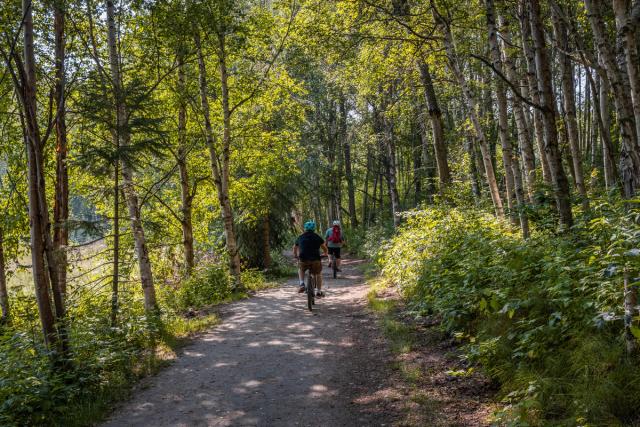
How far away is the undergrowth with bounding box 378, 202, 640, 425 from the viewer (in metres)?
3.59

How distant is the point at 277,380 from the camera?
6.12 m

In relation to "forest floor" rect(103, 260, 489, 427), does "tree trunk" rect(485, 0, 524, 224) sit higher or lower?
higher

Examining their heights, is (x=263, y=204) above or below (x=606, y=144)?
above

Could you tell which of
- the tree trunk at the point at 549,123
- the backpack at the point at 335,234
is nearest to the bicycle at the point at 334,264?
the backpack at the point at 335,234

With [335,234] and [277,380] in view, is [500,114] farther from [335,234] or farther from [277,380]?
[277,380]

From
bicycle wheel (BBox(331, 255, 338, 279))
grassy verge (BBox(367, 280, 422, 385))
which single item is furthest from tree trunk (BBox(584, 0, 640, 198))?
bicycle wheel (BBox(331, 255, 338, 279))

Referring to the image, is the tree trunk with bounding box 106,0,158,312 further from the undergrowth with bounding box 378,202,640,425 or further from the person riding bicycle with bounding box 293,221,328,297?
the undergrowth with bounding box 378,202,640,425

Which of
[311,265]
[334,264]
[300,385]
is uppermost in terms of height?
[311,265]

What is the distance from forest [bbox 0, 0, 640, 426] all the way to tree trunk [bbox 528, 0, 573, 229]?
0.03 m

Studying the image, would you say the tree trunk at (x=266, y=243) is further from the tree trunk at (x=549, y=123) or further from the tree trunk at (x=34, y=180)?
the tree trunk at (x=549, y=123)

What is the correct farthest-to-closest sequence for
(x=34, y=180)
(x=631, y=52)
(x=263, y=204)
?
(x=263, y=204) → (x=34, y=180) → (x=631, y=52)

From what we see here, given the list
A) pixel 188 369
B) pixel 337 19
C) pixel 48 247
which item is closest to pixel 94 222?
pixel 48 247

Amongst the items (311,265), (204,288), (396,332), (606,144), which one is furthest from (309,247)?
(606,144)

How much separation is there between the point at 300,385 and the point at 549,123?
5.00 meters
